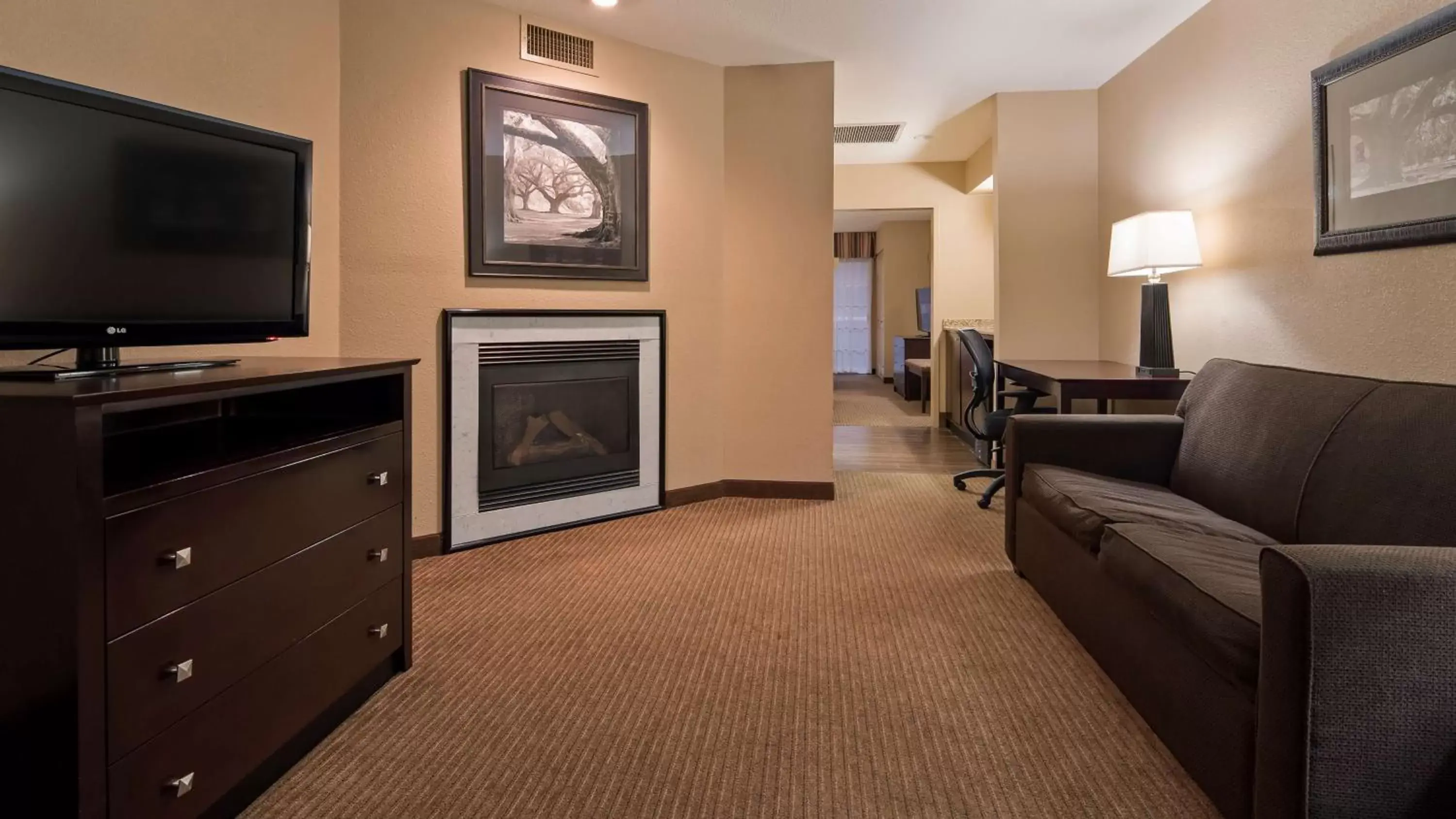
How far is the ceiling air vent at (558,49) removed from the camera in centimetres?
358

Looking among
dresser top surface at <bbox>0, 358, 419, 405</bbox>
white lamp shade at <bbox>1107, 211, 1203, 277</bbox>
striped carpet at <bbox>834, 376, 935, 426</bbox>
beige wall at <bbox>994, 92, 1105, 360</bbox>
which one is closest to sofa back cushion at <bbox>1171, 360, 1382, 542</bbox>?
white lamp shade at <bbox>1107, 211, 1203, 277</bbox>

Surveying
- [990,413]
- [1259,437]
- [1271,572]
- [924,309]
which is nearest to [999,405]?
[990,413]

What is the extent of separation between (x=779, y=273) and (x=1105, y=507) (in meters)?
2.51

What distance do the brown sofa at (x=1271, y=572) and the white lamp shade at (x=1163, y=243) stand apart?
29.9 inches

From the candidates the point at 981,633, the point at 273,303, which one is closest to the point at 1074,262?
the point at 981,633

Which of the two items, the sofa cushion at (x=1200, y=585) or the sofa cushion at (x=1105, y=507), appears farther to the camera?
the sofa cushion at (x=1105, y=507)

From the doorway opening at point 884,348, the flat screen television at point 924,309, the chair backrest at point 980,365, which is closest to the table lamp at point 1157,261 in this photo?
the chair backrest at point 980,365

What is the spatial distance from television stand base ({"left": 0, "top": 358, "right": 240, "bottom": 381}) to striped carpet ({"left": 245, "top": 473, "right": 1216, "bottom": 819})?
902 mm

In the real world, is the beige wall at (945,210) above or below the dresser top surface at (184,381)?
above

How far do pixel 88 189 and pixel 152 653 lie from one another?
94cm

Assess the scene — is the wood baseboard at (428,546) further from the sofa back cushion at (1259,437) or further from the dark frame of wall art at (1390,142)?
the dark frame of wall art at (1390,142)

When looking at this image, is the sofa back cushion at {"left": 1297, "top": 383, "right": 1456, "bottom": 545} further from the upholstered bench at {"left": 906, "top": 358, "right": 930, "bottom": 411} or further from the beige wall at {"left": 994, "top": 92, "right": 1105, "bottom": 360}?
the upholstered bench at {"left": 906, "top": 358, "right": 930, "bottom": 411}

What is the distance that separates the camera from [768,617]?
262 centimetres

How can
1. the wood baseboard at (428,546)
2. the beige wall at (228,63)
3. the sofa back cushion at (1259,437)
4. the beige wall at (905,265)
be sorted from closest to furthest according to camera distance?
1. the beige wall at (228,63)
2. the sofa back cushion at (1259,437)
3. the wood baseboard at (428,546)
4. the beige wall at (905,265)
